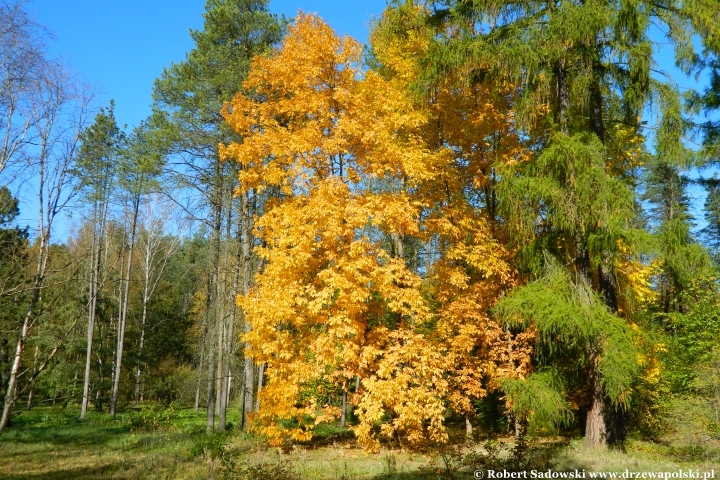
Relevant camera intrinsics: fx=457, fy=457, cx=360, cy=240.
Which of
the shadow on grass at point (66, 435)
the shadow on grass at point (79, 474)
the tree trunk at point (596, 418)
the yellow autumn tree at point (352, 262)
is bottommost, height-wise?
the shadow on grass at point (66, 435)

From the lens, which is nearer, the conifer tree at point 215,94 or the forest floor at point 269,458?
the forest floor at point 269,458

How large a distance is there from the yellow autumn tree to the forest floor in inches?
30.1

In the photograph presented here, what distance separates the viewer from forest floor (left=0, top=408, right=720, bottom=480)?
740 centimetres

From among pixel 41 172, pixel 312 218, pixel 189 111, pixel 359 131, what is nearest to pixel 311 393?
pixel 312 218

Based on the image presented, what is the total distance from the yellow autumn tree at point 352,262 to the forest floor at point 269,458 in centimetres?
76

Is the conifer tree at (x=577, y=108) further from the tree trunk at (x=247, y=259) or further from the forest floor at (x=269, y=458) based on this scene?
the tree trunk at (x=247, y=259)

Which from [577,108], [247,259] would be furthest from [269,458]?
[577,108]

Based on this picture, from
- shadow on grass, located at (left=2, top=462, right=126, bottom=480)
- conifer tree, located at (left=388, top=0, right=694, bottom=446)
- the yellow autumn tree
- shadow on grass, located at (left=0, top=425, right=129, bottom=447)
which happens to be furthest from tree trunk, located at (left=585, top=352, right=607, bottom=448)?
shadow on grass, located at (left=0, top=425, right=129, bottom=447)

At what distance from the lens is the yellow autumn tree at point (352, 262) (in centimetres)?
954

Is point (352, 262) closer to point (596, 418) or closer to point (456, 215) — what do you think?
point (456, 215)

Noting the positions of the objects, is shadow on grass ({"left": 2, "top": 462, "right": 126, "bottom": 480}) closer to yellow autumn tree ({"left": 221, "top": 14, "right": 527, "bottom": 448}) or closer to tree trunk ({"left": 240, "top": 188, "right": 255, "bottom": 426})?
yellow autumn tree ({"left": 221, "top": 14, "right": 527, "bottom": 448})

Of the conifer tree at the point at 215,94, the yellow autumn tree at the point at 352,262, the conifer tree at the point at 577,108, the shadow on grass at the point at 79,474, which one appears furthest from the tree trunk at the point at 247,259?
the conifer tree at the point at 577,108

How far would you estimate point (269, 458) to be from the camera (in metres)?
9.93

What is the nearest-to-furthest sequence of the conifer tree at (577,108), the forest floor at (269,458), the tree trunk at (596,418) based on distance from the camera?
1. the forest floor at (269,458)
2. the conifer tree at (577,108)
3. the tree trunk at (596,418)
